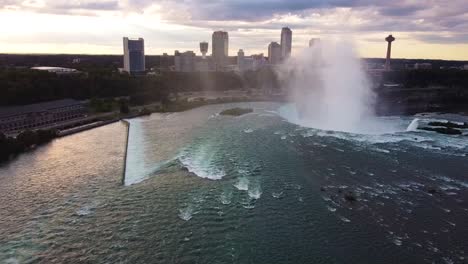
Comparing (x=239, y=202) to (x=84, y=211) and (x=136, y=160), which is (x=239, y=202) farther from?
(x=136, y=160)

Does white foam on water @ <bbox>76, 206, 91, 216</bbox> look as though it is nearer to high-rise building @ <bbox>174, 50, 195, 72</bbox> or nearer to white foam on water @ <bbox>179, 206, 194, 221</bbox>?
white foam on water @ <bbox>179, 206, 194, 221</bbox>

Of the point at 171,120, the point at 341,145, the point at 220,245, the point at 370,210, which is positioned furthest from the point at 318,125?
the point at 220,245

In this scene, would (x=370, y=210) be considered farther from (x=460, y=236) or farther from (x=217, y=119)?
(x=217, y=119)

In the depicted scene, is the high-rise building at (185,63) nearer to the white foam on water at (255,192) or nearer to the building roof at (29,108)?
the building roof at (29,108)

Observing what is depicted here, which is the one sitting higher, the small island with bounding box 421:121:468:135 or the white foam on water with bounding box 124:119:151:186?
the small island with bounding box 421:121:468:135

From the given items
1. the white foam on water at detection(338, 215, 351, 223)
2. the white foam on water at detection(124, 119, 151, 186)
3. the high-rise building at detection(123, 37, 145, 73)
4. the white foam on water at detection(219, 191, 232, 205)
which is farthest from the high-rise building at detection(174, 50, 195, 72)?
the white foam on water at detection(338, 215, 351, 223)

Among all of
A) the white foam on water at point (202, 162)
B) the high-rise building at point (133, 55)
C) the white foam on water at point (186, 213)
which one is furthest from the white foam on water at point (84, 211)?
the high-rise building at point (133, 55)
